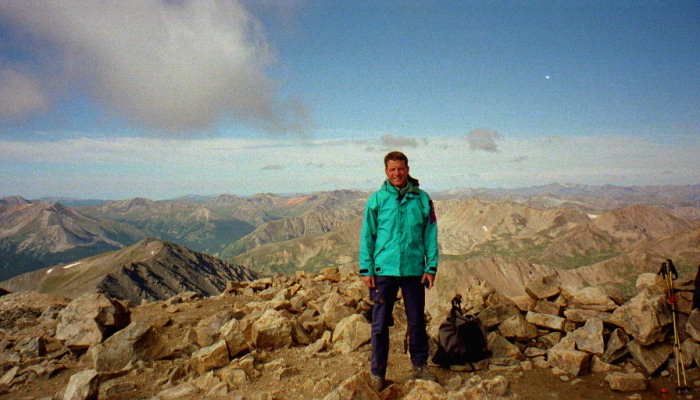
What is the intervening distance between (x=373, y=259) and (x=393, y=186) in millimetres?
1516

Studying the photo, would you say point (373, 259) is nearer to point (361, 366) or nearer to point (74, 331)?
point (361, 366)

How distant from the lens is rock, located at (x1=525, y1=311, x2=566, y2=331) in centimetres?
912

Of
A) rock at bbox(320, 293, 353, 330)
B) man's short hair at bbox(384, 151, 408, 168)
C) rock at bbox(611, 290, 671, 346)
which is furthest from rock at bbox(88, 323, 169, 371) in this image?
rock at bbox(611, 290, 671, 346)

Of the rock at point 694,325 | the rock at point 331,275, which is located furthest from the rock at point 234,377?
the rock at point 694,325

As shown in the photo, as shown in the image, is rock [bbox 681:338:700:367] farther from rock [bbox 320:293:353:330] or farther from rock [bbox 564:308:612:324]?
rock [bbox 320:293:353:330]

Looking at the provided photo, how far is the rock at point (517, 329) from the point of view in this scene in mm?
9031

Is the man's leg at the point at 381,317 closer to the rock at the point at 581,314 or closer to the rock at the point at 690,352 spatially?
the rock at the point at 581,314

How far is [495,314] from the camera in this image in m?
9.77

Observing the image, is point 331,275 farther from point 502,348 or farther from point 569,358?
point 569,358

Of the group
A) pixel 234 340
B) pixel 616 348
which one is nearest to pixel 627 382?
pixel 616 348

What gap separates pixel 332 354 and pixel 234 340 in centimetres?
254

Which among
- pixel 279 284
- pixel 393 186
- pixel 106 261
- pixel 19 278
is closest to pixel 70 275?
pixel 106 261

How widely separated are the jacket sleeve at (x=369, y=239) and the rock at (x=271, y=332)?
13.7 feet

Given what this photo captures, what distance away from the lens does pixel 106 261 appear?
194000 millimetres
